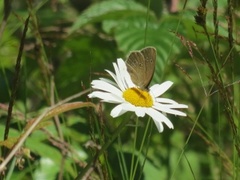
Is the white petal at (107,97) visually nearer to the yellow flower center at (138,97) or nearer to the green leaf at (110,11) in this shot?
the yellow flower center at (138,97)

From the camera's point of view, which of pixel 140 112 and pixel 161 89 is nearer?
pixel 140 112

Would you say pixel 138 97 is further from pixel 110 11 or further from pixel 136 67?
pixel 110 11

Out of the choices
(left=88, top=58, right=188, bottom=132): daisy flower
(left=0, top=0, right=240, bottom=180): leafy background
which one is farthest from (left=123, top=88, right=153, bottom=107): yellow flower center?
(left=0, top=0, right=240, bottom=180): leafy background

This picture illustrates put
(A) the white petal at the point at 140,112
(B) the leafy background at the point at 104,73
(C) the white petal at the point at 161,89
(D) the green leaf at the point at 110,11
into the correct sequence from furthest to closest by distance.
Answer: (D) the green leaf at the point at 110,11
(B) the leafy background at the point at 104,73
(C) the white petal at the point at 161,89
(A) the white petal at the point at 140,112

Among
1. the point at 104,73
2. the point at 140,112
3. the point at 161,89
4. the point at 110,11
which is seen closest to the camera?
the point at 140,112

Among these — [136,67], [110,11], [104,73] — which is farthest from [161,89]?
[110,11]

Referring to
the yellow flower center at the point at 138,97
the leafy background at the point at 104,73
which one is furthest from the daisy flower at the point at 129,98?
the leafy background at the point at 104,73

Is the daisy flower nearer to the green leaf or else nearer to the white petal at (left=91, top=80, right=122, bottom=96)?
the white petal at (left=91, top=80, right=122, bottom=96)
